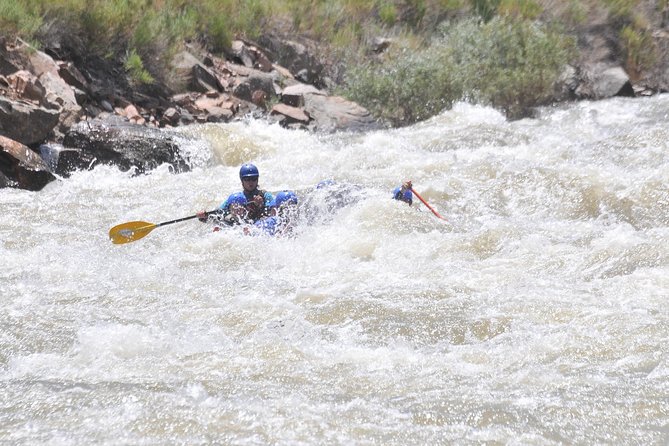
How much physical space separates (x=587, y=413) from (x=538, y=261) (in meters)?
2.37

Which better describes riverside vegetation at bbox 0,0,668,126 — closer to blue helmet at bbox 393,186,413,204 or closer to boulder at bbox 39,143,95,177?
boulder at bbox 39,143,95,177

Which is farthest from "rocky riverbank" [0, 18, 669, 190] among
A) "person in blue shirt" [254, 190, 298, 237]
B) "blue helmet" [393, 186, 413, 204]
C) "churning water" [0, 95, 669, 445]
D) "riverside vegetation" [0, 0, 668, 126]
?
"blue helmet" [393, 186, 413, 204]

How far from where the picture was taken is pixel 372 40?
15.6 meters

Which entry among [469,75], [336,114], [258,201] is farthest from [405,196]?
[469,75]

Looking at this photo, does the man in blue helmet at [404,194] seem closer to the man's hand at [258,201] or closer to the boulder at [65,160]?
the man's hand at [258,201]

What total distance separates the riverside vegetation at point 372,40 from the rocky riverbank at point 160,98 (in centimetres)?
22

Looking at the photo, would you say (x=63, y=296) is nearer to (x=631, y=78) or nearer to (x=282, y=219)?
(x=282, y=219)

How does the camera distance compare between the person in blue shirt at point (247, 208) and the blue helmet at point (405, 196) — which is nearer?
the blue helmet at point (405, 196)

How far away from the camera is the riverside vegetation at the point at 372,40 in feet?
37.4

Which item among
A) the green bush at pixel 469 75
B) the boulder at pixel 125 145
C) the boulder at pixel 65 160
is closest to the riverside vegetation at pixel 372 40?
the green bush at pixel 469 75

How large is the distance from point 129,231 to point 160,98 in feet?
16.9

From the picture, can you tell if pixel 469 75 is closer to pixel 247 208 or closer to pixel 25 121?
pixel 247 208

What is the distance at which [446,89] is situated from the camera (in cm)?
1196

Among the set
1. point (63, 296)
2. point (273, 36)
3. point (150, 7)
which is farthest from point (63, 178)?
point (273, 36)
